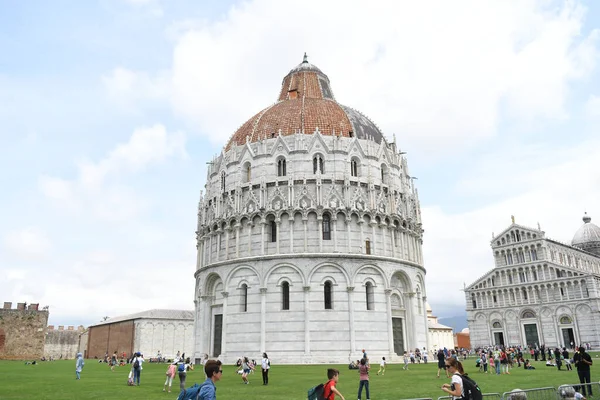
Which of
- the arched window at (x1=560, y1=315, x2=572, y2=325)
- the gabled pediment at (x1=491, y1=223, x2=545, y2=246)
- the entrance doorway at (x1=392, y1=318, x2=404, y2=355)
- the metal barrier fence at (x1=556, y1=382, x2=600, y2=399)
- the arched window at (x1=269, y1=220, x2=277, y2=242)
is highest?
the gabled pediment at (x1=491, y1=223, x2=545, y2=246)

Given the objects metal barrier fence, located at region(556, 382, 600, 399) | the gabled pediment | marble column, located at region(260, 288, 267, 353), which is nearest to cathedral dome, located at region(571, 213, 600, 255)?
the gabled pediment

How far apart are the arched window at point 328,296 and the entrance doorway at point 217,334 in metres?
9.62

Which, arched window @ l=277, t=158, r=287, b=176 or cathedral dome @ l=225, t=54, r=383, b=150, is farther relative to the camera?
cathedral dome @ l=225, t=54, r=383, b=150

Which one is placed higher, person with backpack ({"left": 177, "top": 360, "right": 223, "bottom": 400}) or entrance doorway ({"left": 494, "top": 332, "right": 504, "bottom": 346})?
entrance doorway ({"left": 494, "top": 332, "right": 504, "bottom": 346})

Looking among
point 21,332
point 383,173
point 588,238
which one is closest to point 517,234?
point 588,238

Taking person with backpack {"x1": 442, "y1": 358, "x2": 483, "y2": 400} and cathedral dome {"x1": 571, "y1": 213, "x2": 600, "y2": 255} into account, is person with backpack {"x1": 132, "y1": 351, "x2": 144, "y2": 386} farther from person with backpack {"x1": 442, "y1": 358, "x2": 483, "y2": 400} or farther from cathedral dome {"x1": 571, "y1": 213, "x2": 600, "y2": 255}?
cathedral dome {"x1": 571, "y1": 213, "x2": 600, "y2": 255}

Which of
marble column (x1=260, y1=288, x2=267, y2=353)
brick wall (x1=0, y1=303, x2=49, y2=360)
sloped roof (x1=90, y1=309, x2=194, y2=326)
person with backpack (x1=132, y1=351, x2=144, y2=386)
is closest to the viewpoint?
person with backpack (x1=132, y1=351, x2=144, y2=386)

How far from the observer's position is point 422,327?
42.6 metres

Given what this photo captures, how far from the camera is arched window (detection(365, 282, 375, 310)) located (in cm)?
3875

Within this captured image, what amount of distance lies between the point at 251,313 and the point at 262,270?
11.6 feet

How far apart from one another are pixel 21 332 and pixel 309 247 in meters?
37.9

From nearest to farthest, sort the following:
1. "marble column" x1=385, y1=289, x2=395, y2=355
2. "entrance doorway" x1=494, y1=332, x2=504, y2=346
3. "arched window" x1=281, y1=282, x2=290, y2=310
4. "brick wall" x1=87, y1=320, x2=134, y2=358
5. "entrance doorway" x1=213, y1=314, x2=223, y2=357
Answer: "arched window" x1=281, y1=282, x2=290, y2=310 < "marble column" x1=385, y1=289, x2=395, y2=355 < "entrance doorway" x1=213, y1=314, x2=223, y2=357 < "brick wall" x1=87, y1=320, x2=134, y2=358 < "entrance doorway" x1=494, y1=332, x2=504, y2=346

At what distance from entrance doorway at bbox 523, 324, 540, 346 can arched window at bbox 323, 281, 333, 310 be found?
51308 mm

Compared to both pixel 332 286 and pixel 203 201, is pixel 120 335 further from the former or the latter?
pixel 332 286
